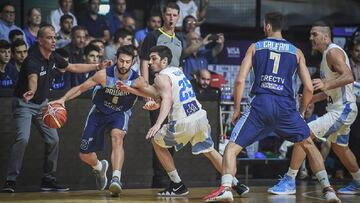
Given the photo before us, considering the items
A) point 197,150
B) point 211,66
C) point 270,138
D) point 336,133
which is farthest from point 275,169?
point 197,150

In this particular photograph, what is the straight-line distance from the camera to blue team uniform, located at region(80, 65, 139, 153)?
1113 cm

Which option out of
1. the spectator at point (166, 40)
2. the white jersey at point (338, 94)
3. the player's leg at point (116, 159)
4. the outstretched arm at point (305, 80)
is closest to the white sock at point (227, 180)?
the outstretched arm at point (305, 80)

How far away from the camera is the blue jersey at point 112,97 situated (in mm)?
11031

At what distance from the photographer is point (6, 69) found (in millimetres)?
12883

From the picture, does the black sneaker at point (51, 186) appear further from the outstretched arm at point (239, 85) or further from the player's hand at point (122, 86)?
the outstretched arm at point (239, 85)

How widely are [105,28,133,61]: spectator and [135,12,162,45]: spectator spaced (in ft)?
1.80

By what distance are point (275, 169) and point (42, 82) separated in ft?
16.7

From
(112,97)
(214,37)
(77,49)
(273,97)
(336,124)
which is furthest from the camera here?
(214,37)

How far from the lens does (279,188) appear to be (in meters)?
11.2

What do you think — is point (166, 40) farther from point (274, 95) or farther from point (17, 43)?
point (274, 95)

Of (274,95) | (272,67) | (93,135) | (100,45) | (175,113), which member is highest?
(100,45)

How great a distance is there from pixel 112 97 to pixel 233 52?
5.07 m

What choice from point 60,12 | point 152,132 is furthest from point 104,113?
point 60,12

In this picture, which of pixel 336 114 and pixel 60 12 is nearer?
pixel 336 114
